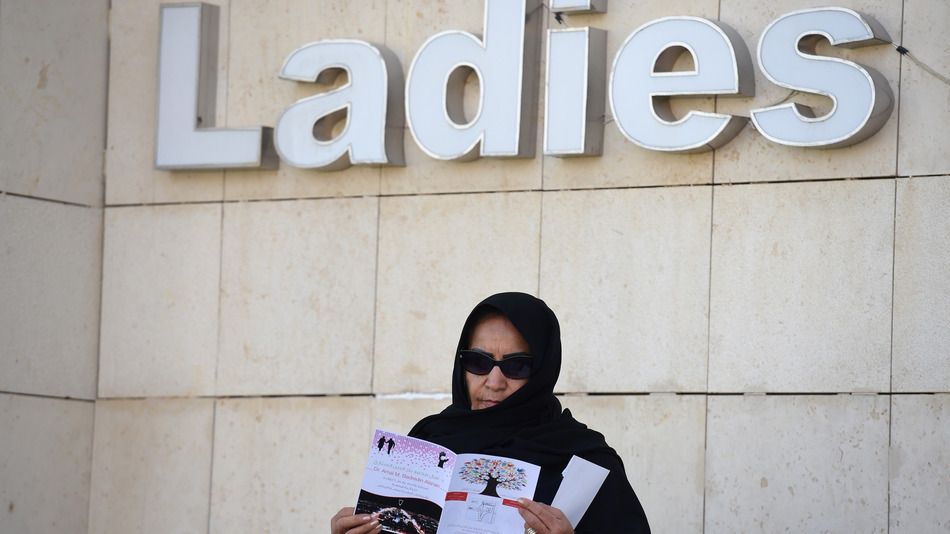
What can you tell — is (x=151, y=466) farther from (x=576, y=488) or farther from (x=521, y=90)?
(x=576, y=488)

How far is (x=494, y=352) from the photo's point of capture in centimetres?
504

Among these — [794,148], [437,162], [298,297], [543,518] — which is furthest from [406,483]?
[298,297]

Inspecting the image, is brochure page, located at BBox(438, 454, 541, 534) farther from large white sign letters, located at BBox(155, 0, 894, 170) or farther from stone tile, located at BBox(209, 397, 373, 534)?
stone tile, located at BBox(209, 397, 373, 534)

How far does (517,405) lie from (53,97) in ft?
15.7

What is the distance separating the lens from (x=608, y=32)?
24.2ft

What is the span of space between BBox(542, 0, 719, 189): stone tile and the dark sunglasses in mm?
2369

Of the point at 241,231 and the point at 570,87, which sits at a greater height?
the point at 570,87

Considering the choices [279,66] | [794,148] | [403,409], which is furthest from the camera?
[279,66]

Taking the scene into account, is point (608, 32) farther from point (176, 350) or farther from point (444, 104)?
point (176, 350)

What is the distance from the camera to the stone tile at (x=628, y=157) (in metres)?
7.07

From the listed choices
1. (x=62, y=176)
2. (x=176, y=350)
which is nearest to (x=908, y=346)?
(x=176, y=350)

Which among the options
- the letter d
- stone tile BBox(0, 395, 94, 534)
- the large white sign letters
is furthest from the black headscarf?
stone tile BBox(0, 395, 94, 534)

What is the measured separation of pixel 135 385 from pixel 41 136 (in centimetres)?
159

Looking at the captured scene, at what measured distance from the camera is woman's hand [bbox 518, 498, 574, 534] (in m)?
4.46
